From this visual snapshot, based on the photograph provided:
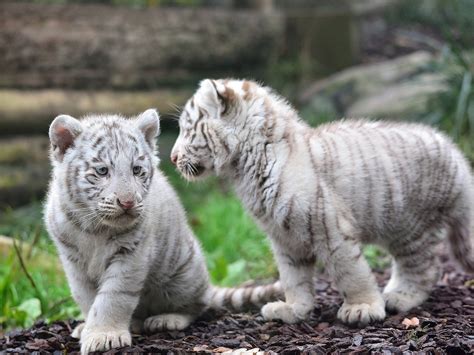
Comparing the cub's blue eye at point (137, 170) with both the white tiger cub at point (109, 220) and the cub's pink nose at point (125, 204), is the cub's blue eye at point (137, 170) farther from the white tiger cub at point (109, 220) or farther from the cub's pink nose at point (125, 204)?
the cub's pink nose at point (125, 204)

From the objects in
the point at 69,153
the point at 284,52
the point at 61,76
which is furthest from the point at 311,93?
the point at 69,153

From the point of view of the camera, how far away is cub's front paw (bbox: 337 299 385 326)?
14.7 feet

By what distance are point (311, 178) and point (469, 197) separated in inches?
49.2

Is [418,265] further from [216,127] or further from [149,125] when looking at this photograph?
[149,125]

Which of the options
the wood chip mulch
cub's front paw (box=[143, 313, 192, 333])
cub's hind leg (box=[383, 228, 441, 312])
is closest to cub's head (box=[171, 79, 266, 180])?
cub's front paw (box=[143, 313, 192, 333])

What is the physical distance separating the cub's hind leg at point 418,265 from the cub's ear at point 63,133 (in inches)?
87.0

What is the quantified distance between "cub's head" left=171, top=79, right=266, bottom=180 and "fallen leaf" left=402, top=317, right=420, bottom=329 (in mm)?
1461

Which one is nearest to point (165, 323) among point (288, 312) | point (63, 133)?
point (288, 312)

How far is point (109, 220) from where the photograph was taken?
4.19 m

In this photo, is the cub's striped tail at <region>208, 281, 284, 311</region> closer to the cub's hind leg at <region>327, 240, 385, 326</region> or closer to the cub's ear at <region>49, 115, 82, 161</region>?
the cub's hind leg at <region>327, 240, 385, 326</region>

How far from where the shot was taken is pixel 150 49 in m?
9.63

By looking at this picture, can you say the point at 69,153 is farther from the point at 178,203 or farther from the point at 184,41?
the point at 184,41

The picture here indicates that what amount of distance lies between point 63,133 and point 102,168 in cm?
36

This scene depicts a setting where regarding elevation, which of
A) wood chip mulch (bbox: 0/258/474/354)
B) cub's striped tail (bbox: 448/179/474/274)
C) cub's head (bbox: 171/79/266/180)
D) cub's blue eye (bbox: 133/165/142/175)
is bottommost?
wood chip mulch (bbox: 0/258/474/354)
